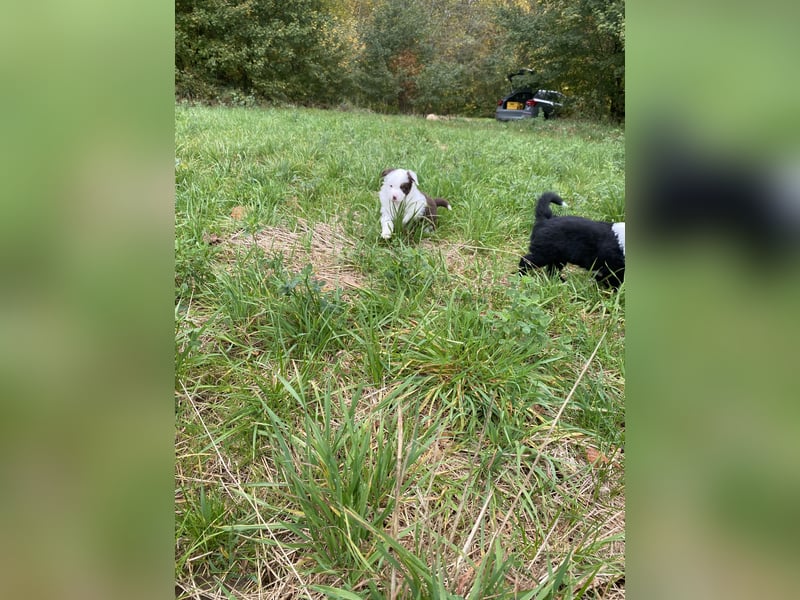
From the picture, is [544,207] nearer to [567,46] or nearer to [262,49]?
[567,46]

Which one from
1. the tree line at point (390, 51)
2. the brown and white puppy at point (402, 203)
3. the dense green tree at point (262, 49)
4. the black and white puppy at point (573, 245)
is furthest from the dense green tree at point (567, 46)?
the black and white puppy at point (573, 245)

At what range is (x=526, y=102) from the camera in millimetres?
15625

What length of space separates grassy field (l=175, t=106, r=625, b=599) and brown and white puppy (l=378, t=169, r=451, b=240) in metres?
0.10

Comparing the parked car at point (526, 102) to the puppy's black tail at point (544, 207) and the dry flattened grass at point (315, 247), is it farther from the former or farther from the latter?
the dry flattened grass at point (315, 247)

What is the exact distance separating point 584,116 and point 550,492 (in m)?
15.7

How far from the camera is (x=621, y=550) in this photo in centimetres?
99

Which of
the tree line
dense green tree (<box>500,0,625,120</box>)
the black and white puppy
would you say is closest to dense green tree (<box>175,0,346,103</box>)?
the tree line

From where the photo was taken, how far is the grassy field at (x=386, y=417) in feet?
3.17

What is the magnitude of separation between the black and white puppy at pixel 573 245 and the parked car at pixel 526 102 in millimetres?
13669

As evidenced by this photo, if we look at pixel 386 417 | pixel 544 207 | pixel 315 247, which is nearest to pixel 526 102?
pixel 544 207

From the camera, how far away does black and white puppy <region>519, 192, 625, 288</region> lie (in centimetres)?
245

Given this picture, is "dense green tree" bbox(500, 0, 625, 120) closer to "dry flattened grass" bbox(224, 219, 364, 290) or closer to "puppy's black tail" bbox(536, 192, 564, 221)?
"puppy's black tail" bbox(536, 192, 564, 221)

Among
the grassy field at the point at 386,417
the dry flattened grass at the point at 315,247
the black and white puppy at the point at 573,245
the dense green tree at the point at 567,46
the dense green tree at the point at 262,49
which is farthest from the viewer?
the dense green tree at the point at 262,49
